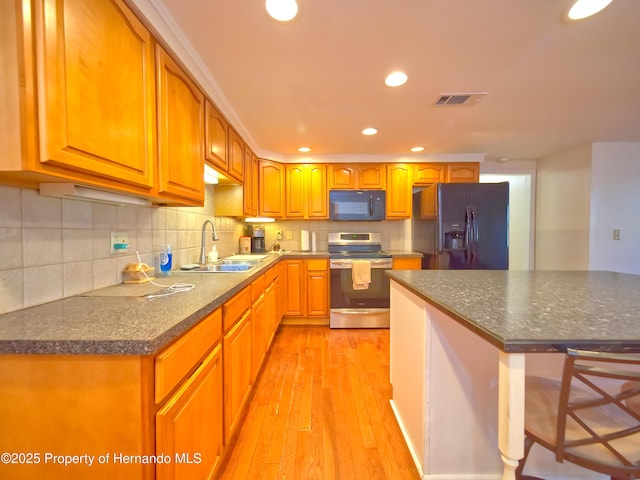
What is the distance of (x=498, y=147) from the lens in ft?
10.6

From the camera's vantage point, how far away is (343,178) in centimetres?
350

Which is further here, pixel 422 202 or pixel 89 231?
pixel 422 202

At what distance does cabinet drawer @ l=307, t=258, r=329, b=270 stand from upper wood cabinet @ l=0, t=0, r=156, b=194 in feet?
7.47

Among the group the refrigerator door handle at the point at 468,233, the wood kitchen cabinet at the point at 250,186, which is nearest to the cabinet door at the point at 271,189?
the wood kitchen cabinet at the point at 250,186

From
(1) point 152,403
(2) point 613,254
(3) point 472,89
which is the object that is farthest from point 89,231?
(2) point 613,254

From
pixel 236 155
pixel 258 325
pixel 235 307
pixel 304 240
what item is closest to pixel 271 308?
pixel 258 325

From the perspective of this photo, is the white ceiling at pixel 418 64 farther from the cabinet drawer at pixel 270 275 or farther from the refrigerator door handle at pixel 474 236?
the cabinet drawer at pixel 270 275

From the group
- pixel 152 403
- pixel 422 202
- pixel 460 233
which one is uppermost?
pixel 422 202

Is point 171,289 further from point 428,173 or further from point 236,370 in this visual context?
point 428,173

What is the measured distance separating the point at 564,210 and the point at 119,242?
481 cm

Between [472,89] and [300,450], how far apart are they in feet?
8.32

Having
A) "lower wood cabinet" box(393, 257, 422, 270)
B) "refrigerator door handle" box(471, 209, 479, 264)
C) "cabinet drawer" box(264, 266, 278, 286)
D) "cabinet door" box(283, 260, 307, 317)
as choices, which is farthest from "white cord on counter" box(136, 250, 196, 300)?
"refrigerator door handle" box(471, 209, 479, 264)

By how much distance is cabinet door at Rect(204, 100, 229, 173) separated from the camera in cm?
174

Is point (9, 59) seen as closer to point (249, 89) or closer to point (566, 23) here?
point (249, 89)
